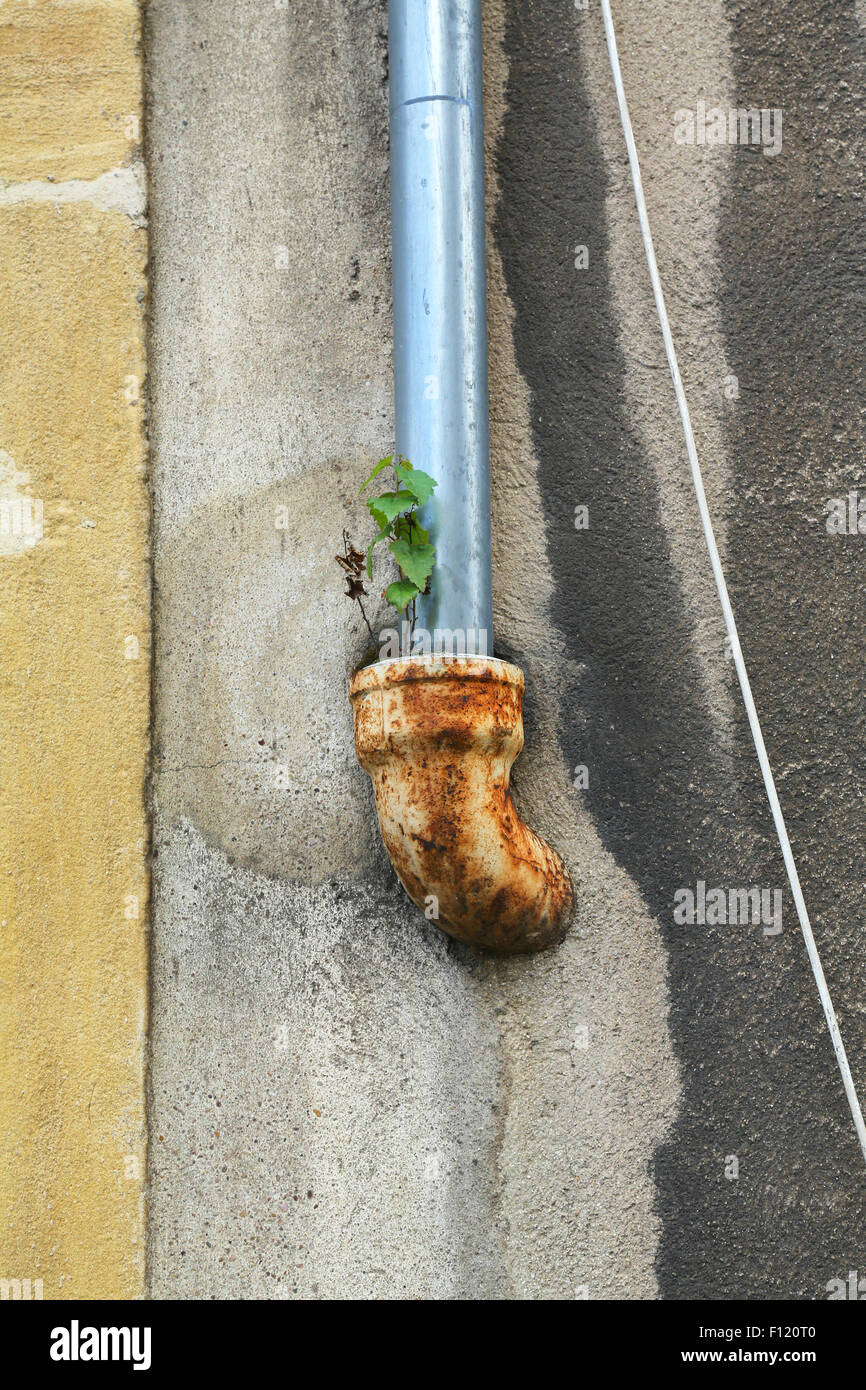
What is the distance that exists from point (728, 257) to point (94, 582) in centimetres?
187

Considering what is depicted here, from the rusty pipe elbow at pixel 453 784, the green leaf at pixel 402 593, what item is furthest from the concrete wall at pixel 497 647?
the green leaf at pixel 402 593

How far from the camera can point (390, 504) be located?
2436mm

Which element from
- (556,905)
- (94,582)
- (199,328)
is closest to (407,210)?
(199,328)

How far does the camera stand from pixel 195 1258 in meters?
2.71

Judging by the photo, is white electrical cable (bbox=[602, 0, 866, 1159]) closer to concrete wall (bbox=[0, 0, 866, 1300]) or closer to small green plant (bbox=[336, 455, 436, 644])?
concrete wall (bbox=[0, 0, 866, 1300])

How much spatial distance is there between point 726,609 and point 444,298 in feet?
3.33

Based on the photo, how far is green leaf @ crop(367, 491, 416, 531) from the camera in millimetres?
2428

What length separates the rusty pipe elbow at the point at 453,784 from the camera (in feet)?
7.98

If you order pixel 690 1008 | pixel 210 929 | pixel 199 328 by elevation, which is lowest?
pixel 690 1008

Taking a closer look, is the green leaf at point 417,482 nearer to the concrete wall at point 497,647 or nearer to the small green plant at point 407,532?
the small green plant at point 407,532

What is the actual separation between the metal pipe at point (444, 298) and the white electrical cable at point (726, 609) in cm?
43

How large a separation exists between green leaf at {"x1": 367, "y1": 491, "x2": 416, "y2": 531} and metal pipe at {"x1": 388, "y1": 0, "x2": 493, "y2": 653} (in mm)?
70

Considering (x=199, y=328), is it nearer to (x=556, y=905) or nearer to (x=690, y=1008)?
(x=556, y=905)
